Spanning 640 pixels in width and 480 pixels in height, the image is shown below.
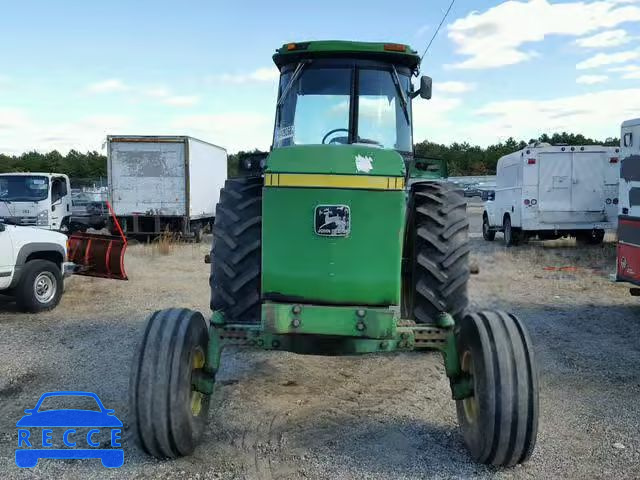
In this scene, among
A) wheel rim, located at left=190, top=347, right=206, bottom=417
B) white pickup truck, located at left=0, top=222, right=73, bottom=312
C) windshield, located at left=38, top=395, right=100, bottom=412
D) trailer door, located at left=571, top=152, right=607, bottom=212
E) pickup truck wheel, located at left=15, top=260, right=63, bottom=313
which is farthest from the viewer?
trailer door, located at left=571, top=152, right=607, bottom=212

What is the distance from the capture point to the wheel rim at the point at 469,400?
3910mm

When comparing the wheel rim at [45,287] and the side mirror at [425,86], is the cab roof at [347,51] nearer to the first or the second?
the side mirror at [425,86]

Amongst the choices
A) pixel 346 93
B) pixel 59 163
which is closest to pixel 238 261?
pixel 346 93

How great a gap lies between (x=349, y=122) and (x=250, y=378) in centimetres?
267

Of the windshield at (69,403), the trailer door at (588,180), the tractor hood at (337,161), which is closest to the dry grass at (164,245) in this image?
the windshield at (69,403)

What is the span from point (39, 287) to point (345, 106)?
6173mm

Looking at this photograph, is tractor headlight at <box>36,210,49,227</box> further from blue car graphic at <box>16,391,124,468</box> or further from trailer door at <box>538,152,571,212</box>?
trailer door at <box>538,152,571,212</box>

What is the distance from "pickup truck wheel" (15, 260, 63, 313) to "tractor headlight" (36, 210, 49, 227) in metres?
7.45

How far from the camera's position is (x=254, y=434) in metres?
4.46

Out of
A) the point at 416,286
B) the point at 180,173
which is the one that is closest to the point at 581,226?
the point at 180,173

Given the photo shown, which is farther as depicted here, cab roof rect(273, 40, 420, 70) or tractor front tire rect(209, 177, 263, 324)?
cab roof rect(273, 40, 420, 70)

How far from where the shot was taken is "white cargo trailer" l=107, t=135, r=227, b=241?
17.7 metres

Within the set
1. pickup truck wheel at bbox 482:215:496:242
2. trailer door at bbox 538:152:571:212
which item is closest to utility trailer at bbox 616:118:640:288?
trailer door at bbox 538:152:571:212

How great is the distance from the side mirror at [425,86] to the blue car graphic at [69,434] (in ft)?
13.3
